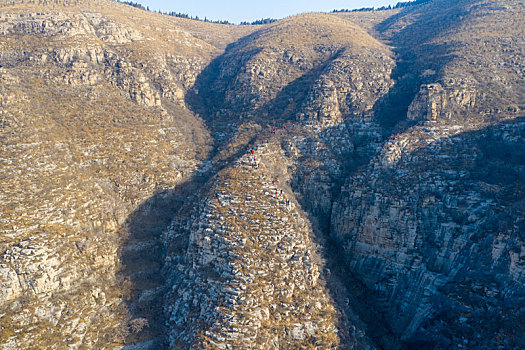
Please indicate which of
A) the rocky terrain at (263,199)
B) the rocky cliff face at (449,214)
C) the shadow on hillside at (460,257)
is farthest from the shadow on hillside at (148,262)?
the rocky cliff face at (449,214)

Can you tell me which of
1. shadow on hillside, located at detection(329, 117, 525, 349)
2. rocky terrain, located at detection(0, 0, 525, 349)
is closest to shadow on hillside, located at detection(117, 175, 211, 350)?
rocky terrain, located at detection(0, 0, 525, 349)

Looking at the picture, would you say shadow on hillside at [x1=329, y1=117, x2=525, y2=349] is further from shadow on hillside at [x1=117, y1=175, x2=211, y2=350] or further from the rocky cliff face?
shadow on hillside at [x1=117, y1=175, x2=211, y2=350]

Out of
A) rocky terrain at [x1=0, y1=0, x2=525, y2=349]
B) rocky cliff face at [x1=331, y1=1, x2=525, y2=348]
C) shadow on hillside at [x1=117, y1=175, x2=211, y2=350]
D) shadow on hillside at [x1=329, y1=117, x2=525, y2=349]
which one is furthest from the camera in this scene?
shadow on hillside at [x1=117, y1=175, x2=211, y2=350]

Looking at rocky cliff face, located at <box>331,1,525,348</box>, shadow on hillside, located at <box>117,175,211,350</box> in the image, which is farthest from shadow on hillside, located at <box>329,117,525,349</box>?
shadow on hillside, located at <box>117,175,211,350</box>

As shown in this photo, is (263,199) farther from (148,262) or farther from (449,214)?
(449,214)

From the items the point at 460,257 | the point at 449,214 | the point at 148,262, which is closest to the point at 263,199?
the point at 148,262

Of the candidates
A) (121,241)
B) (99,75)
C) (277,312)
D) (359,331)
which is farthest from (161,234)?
(99,75)

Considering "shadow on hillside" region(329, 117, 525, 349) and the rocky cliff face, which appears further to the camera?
the rocky cliff face

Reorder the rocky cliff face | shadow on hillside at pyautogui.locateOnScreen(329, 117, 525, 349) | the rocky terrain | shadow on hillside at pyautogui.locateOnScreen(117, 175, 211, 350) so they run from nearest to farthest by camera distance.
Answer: shadow on hillside at pyautogui.locateOnScreen(329, 117, 525, 349) < the rocky cliff face < the rocky terrain < shadow on hillside at pyautogui.locateOnScreen(117, 175, 211, 350)
